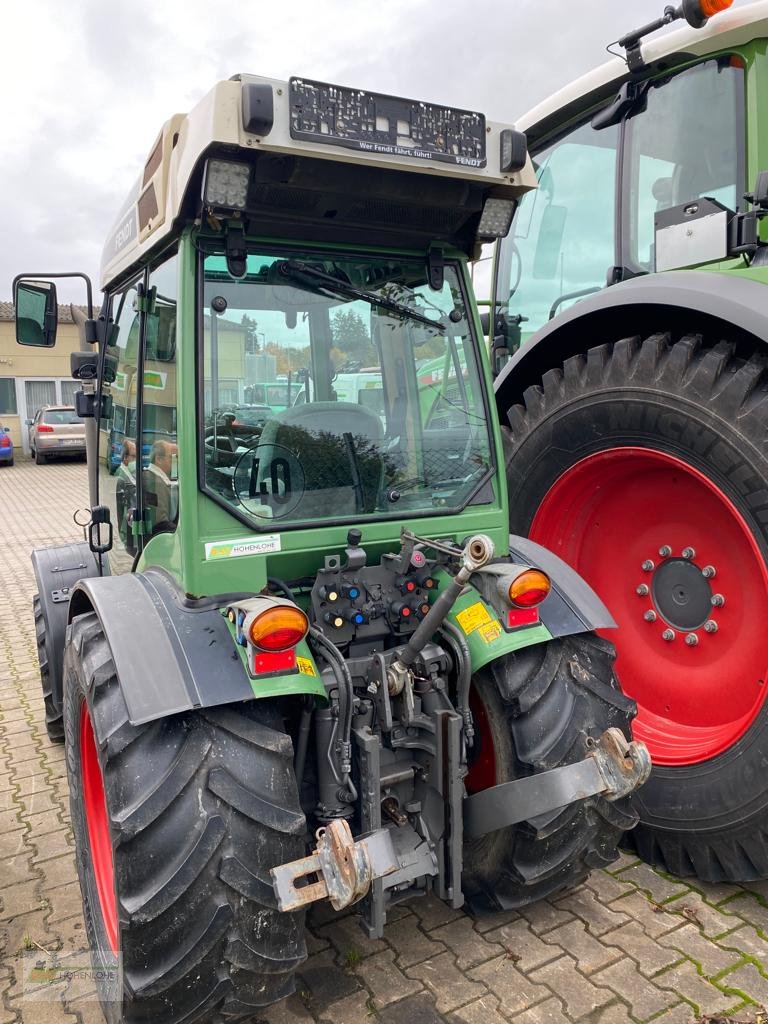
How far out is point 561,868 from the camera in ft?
8.08

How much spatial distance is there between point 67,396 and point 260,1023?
22577 mm

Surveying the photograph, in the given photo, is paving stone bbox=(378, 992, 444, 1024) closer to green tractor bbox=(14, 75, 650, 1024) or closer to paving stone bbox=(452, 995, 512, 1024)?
paving stone bbox=(452, 995, 512, 1024)

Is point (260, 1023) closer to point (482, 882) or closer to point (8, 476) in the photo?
point (482, 882)

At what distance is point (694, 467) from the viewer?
→ 286 cm

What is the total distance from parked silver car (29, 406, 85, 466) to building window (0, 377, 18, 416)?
262 cm

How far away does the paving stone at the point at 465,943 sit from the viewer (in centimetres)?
252

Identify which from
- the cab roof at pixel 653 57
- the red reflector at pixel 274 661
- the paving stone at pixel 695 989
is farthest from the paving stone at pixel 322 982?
the cab roof at pixel 653 57

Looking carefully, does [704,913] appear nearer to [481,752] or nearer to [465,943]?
[465,943]

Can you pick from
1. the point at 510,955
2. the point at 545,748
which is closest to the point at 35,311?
the point at 545,748

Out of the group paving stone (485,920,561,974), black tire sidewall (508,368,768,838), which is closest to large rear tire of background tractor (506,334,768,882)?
black tire sidewall (508,368,768,838)

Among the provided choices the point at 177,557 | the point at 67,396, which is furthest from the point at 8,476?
the point at 177,557

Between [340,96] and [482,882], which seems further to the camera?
[482,882]

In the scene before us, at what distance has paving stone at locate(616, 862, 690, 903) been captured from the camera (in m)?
2.83

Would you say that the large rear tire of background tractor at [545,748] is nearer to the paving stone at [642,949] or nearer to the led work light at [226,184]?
the paving stone at [642,949]
